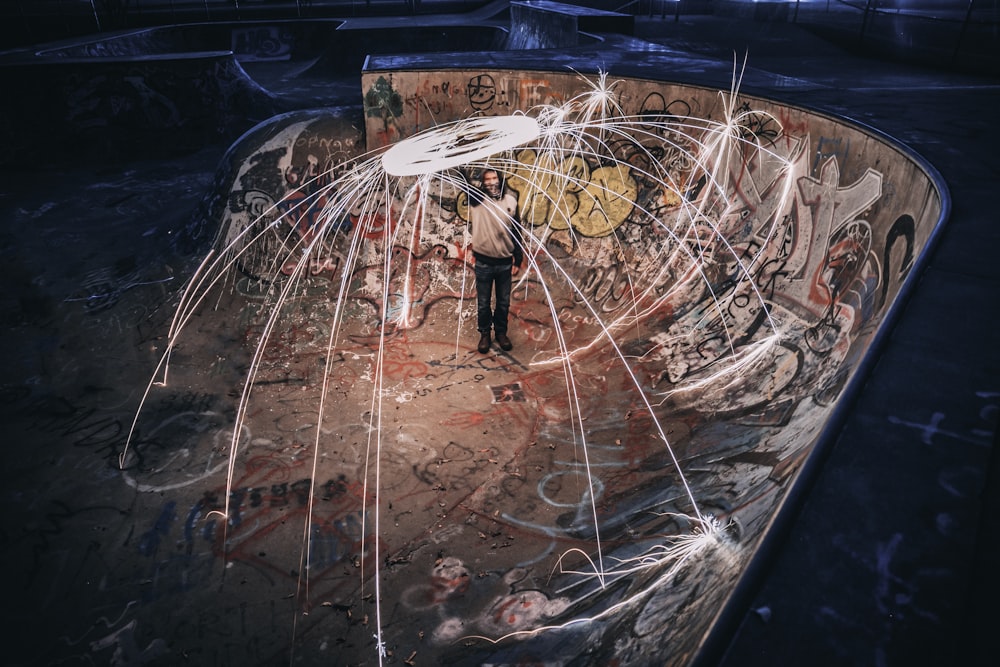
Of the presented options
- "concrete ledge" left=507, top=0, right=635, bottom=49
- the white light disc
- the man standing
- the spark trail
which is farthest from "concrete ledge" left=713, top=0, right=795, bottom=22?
the man standing

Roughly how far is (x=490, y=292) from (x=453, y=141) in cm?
268

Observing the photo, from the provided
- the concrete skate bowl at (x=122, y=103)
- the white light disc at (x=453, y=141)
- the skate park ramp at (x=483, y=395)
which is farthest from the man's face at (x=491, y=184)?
the concrete skate bowl at (x=122, y=103)

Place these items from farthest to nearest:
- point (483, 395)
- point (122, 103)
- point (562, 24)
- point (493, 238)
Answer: point (562, 24), point (122, 103), point (483, 395), point (493, 238)

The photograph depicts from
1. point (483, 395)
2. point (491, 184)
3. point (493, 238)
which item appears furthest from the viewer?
point (483, 395)

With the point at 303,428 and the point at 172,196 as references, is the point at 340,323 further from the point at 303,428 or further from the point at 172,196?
the point at 172,196

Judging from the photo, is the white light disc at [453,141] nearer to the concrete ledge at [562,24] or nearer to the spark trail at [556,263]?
the spark trail at [556,263]

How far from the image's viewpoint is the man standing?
646 cm

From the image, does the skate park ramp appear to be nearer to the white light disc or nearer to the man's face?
the white light disc

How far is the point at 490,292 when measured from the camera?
7051 millimetres

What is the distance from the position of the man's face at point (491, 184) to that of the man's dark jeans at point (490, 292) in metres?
0.85

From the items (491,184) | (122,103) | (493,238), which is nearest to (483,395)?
(493,238)

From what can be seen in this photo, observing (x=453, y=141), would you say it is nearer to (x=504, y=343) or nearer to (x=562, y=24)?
(x=504, y=343)

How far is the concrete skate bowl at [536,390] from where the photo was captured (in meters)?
3.94

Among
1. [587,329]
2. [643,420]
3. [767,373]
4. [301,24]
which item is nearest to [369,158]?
[587,329]
